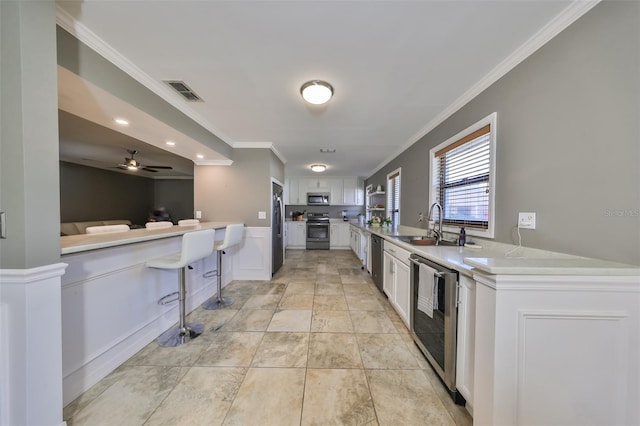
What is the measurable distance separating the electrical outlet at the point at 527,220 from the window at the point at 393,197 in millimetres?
2600

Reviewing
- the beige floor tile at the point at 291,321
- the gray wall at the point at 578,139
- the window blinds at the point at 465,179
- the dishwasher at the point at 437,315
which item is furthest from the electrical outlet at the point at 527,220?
the beige floor tile at the point at 291,321

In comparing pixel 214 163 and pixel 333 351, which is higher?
pixel 214 163

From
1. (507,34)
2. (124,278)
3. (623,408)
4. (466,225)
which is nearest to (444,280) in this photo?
(623,408)

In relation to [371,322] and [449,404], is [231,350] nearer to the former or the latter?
[371,322]

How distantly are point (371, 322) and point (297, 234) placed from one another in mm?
4797

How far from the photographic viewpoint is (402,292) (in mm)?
2297

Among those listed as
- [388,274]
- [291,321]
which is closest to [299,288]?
[291,321]

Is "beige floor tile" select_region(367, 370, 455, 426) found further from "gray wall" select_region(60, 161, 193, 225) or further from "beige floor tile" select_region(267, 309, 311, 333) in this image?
"gray wall" select_region(60, 161, 193, 225)

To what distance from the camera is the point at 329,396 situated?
55.6 inches

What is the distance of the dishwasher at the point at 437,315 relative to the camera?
1378 mm

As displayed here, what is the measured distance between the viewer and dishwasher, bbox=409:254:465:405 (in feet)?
4.52

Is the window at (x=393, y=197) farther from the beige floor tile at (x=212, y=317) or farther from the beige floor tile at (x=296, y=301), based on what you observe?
the beige floor tile at (x=212, y=317)

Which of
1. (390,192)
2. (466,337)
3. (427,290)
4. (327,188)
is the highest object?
(327,188)

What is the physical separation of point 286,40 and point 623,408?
8.49 ft
